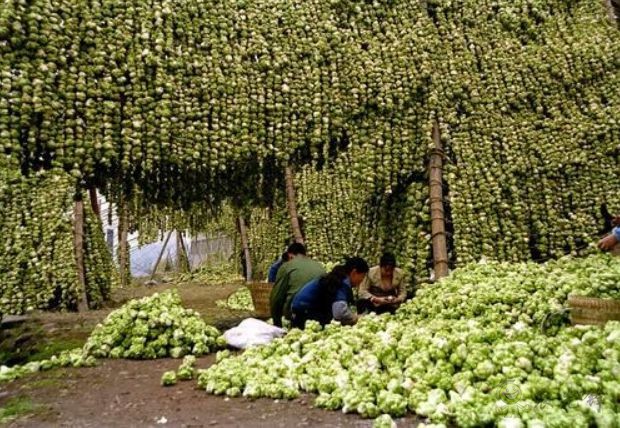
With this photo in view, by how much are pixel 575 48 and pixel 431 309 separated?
5571 mm

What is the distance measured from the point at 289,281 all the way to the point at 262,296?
280 centimetres

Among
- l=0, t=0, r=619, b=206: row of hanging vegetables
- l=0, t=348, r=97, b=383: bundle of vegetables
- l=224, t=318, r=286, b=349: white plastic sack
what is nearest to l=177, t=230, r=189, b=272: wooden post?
l=0, t=0, r=619, b=206: row of hanging vegetables

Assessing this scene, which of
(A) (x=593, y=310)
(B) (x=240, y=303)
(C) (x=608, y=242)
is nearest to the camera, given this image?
(A) (x=593, y=310)

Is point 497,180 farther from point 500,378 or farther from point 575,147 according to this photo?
point 500,378

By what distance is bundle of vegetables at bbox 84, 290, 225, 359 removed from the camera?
7078 millimetres

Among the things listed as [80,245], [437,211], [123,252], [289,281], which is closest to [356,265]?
A: [289,281]

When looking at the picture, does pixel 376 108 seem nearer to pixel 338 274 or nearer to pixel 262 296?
pixel 338 274

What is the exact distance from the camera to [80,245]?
1280 cm

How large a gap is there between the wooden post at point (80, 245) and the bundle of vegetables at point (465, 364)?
26.3ft

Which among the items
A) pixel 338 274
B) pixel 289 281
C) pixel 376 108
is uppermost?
pixel 376 108

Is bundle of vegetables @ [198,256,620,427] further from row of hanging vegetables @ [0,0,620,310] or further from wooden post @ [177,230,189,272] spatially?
wooden post @ [177,230,189,272]

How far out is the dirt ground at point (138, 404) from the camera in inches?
169

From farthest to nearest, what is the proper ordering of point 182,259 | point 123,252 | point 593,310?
point 182,259 < point 123,252 < point 593,310

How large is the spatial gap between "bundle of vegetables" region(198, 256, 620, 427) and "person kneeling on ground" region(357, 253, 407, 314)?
4.41 ft
